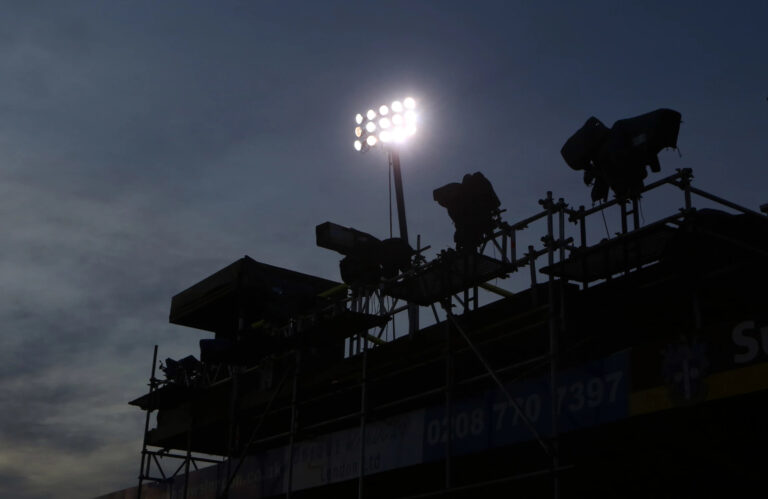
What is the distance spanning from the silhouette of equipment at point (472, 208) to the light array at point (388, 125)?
12523mm

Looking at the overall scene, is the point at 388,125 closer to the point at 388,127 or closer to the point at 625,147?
the point at 388,127

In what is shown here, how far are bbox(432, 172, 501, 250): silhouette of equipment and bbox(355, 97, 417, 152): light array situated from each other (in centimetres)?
1252

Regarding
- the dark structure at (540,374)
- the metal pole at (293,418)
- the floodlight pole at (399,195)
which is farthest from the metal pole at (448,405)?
the floodlight pole at (399,195)

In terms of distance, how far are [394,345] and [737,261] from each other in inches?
276

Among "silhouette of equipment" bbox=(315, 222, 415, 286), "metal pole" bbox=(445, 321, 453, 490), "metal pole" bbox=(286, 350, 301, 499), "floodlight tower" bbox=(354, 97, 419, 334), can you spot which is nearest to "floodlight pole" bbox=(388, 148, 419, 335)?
"floodlight tower" bbox=(354, 97, 419, 334)

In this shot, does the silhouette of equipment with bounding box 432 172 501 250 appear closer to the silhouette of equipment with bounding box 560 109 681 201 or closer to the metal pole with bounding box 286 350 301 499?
the silhouette of equipment with bounding box 560 109 681 201

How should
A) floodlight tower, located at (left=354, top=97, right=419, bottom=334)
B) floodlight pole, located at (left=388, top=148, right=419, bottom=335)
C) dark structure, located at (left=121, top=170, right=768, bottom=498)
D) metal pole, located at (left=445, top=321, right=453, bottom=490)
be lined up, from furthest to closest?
floodlight tower, located at (left=354, top=97, right=419, bottom=334), floodlight pole, located at (left=388, top=148, right=419, bottom=335), metal pole, located at (left=445, top=321, right=453, bottom=490), dark structure, located at (left=121, top=170, right=768, bottom=498)

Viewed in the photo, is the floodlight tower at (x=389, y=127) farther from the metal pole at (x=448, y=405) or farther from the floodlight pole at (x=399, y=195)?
the metal pole at (x=448, y=405)

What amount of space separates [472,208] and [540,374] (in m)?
3.29

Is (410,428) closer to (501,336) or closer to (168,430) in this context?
(501,336)

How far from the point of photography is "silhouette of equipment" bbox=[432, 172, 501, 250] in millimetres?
18609

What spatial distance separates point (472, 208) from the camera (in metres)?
18.7

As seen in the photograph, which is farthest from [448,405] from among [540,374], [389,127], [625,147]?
[389,127]

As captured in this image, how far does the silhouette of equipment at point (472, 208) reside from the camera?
18.6 metres
